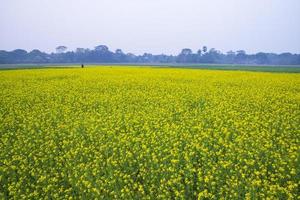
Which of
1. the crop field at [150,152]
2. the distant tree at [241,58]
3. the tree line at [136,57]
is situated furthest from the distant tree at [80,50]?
the crop field at [150,152]

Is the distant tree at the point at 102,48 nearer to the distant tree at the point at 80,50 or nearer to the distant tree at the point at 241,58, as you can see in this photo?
the distant tree at the point at 80,50

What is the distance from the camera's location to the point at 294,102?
13609 mm

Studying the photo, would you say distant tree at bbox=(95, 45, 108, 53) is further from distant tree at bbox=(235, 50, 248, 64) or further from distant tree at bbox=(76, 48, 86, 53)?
distant tree at bbox=(235, 50, 248, 64)

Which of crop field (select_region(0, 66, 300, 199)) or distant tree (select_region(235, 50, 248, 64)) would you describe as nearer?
crop field (select_region(0, 66, 300, 199))

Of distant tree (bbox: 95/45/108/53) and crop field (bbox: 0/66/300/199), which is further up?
distant tree (bbox: 95/45/108/53)

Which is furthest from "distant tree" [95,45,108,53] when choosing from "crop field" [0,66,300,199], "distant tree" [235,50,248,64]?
"crop field" [0,66,300,199]

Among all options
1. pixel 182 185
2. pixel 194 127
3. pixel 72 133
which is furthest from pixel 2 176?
pixel 194 127

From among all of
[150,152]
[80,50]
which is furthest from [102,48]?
[150,152]

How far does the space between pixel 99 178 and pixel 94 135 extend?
2.84 metres

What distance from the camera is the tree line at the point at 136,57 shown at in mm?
145125

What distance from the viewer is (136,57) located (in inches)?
6560

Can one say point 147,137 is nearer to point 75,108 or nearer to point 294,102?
point 75,108

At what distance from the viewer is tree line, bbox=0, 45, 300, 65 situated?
476 ft

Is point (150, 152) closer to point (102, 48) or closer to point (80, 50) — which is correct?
point (102, 48)
